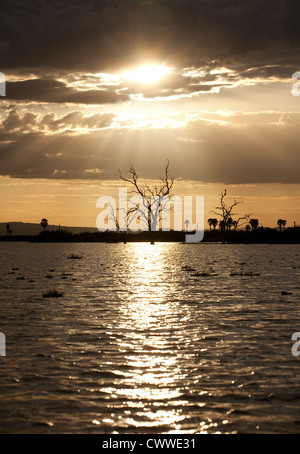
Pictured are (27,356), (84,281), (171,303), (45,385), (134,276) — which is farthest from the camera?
(134,276)

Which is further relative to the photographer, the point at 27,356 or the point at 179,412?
the point at 27,356

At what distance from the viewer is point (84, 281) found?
43.2 m

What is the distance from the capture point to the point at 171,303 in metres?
29.1

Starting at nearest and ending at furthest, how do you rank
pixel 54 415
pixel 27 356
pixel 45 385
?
pixel 54 415
pixel 45 385
pixel 27 356

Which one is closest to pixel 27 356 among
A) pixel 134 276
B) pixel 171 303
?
pixel 171 303

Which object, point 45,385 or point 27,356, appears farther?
point 27,356

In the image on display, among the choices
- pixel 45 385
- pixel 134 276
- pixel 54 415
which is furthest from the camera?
pixel 134 276
